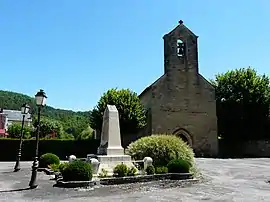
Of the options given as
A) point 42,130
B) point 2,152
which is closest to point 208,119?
point 2,152

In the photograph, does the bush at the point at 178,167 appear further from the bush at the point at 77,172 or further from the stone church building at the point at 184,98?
the stone church building at the point at 184,98

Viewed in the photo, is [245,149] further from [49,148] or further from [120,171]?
[120,171]

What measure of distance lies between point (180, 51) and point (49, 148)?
699 inches

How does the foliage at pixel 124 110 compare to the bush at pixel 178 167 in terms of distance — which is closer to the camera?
the bush at pixel 178 167

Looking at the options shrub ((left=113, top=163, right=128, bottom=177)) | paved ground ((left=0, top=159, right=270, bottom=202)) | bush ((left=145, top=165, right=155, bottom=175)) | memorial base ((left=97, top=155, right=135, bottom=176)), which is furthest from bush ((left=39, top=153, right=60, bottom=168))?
bush ((left=145, top=165, right=155, bottom=175))

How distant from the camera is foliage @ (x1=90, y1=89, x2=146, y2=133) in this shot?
2959cm

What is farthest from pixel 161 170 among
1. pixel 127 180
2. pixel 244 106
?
pixel 244 106

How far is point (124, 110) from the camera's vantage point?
29516 millimetres

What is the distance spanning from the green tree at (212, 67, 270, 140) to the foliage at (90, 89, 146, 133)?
A: 1066cm

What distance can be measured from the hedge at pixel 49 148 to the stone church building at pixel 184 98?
279 inches

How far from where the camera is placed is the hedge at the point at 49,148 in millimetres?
29703

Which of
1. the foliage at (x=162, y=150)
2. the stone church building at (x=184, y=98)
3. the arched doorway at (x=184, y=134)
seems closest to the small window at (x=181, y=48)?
the stone church building at (x=184, y=98)

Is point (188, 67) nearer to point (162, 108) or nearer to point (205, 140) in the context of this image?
point (162, 108)

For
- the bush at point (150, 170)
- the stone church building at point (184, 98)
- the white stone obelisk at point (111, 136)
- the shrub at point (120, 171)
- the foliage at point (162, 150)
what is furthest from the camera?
the stone church building at point (184, 98)
